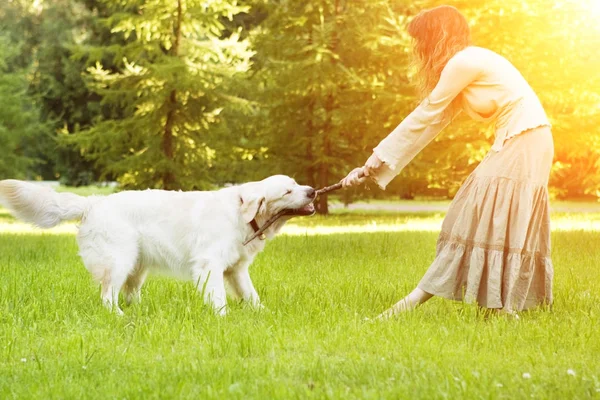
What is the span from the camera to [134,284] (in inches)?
261

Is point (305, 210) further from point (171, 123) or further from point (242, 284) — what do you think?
point (171, 123)

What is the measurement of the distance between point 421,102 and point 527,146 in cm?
87

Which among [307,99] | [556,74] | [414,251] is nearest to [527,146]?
[414,251]

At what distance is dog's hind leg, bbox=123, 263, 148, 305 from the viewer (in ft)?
21.4

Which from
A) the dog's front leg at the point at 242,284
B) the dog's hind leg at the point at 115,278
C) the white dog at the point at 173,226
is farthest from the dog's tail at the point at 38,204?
the dog's front leg at the point at 242,284

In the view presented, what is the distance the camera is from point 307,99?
19.9 meters

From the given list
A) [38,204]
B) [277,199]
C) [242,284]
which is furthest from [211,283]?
[38,204]

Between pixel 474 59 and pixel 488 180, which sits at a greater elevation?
pixel 474 59

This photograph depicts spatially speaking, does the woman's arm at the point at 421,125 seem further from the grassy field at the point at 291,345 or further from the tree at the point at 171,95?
the tree at the point at 171,95

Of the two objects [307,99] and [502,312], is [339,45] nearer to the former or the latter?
[307,99]

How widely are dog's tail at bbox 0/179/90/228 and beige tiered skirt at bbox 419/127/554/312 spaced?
2833 millimetres

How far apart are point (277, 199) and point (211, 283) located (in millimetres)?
797

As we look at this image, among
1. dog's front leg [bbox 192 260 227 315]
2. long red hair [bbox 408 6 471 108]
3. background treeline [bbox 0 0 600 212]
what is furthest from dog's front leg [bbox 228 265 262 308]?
background treeline [bbox 0 0 600 212]

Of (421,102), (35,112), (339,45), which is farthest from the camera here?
(35,112)
